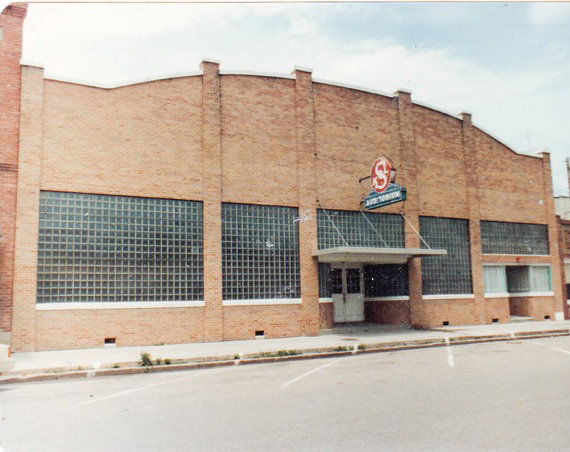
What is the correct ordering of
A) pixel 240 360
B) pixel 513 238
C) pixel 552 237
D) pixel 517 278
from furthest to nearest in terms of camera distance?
pixel 552 237 < pixel 517 278 < pixel 513 238 < pixel 240 360

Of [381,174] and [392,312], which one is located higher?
[381,174]

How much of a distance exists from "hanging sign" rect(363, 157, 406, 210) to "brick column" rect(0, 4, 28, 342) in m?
11.7

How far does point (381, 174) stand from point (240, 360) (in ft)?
30.5

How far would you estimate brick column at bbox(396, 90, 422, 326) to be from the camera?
21797mm

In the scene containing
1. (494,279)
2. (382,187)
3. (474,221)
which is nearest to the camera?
(382,187)

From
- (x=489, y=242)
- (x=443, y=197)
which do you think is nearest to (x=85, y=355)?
(x=443, y=197)

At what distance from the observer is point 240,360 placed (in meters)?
13.2

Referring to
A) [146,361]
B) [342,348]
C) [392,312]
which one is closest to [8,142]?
[146,361]

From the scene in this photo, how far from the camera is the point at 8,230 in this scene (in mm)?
14984

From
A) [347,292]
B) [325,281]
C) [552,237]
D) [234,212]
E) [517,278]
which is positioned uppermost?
[234,212]

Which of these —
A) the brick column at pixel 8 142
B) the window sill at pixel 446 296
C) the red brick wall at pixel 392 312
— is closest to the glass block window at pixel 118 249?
the brick column at pixel 8 142

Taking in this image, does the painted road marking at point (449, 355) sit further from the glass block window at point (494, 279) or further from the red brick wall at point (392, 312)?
the glass block window at point (494, 279)

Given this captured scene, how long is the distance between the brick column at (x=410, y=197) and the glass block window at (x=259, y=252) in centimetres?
524

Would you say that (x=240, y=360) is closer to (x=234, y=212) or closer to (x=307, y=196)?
(x=234, y=212)
